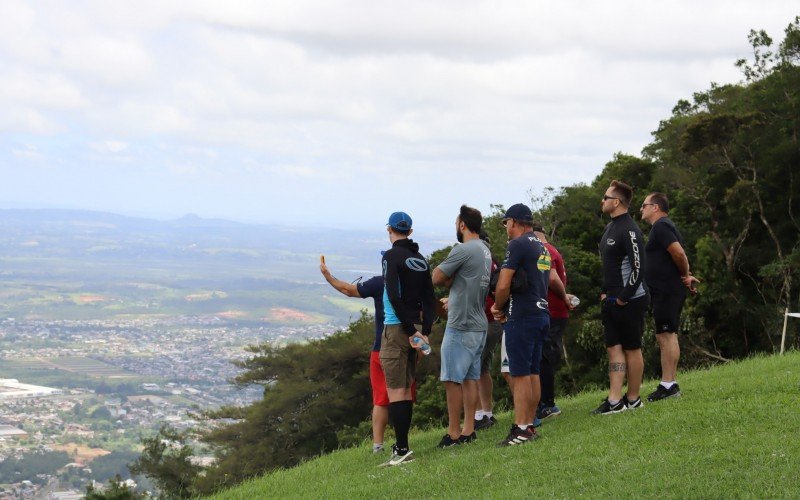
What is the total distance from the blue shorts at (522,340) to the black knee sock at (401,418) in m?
1.03

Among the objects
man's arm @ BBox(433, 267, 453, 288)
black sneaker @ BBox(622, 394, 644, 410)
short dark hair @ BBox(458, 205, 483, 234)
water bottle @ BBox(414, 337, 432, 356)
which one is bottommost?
black sneaker @ BBox(622, 394, 644, 410)

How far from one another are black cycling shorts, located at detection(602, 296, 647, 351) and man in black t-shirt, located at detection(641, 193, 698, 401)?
329 millimetres

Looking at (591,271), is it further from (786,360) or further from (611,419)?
(611,419)

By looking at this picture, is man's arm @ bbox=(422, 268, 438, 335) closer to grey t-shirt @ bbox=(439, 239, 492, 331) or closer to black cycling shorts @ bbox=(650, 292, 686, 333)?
grey t-shirt @ bbox=(439, 239, 492, 331)

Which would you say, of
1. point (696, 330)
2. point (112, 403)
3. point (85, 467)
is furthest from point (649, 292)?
point (112, 403)

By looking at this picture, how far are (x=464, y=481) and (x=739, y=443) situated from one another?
7.04 ft

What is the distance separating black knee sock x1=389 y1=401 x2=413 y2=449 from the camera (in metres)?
8.95

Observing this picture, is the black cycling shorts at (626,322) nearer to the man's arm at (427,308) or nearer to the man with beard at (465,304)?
the man with beard at (465,304)

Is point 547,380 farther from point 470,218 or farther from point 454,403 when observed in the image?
Answer: point 470,218

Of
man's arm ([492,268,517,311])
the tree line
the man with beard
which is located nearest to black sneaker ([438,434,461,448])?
the man with beard

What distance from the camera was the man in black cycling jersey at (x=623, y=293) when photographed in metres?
9.19

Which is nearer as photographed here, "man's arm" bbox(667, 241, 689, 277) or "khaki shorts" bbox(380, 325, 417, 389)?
"khaki shorts" bbox(380, 325, 417, 389)

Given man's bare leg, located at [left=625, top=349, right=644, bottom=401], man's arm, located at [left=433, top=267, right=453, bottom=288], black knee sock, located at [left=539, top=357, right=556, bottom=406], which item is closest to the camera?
man's arm, located at [left=433, top=267, right=453, bottom=288]

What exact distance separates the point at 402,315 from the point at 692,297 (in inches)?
935
